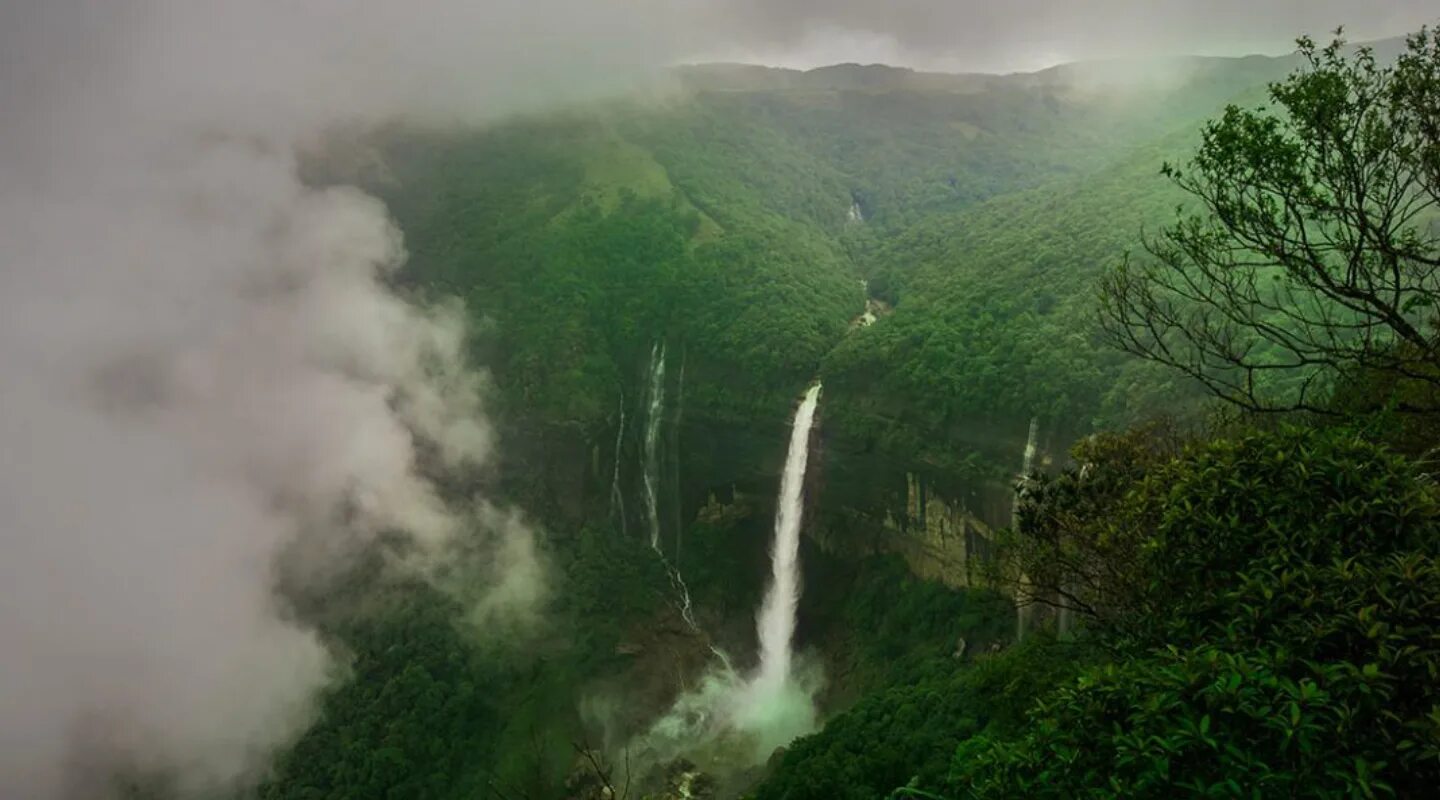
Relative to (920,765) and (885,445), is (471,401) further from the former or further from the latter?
(920,765)

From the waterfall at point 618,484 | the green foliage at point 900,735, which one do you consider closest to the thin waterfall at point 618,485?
the waterfall at point 618,484

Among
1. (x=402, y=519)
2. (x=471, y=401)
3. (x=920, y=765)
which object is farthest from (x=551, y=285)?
(x=920, y=765)

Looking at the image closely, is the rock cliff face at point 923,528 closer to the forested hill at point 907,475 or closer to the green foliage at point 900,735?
the forested hill at point 907,475

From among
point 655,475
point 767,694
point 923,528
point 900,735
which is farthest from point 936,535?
point 655,475

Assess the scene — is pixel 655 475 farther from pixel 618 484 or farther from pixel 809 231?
pixel 809 231

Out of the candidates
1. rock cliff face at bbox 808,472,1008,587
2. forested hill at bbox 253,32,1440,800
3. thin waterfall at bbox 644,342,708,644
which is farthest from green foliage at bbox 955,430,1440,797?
thin waterfall at bbox 644,342,708,644

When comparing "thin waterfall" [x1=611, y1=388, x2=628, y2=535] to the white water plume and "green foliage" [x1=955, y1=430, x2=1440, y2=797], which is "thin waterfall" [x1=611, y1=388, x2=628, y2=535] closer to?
the white water plume
